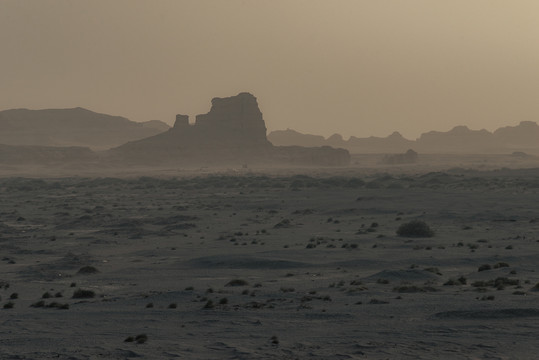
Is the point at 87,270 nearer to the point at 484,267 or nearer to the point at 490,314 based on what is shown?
the point at 484,267

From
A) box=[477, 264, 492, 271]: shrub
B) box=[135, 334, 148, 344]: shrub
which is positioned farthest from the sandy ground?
box=[477, 264, 492, 271]: shrub

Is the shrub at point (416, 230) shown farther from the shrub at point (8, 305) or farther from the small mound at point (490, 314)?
the shrub at point (8, 305)

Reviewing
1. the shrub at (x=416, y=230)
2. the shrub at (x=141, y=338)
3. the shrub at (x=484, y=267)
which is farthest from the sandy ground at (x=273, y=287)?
the shrub at (x=416, y=230)

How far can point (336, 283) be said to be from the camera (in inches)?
1168

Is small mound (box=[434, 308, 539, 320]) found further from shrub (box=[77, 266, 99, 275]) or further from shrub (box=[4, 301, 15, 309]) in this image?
shrub (box=[77, 266, 99, 275])

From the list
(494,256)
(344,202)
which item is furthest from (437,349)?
(344,202)

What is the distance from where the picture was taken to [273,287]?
95.2 feet

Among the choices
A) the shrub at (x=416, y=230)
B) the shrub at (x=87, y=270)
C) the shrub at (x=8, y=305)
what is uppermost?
the shrub at (x=416, y=230)

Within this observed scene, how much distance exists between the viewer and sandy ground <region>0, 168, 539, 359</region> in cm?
1927

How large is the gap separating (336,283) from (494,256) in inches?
396

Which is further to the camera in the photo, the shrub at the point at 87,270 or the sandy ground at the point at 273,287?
the shrub at the point at 87,270

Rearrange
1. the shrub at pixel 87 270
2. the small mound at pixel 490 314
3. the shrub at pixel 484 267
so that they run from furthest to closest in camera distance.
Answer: the shrub at pixel 87 270 < the shrub at pixel 484 267 < the small mound at pixel 490 314

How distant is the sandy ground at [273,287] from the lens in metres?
19.3

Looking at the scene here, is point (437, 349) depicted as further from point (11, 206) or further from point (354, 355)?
point (11, 206)
